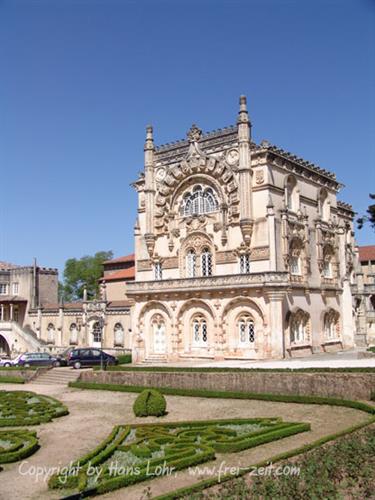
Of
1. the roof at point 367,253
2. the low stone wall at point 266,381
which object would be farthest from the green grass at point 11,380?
the roof at point 367,253

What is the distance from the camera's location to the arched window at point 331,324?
46287 mm

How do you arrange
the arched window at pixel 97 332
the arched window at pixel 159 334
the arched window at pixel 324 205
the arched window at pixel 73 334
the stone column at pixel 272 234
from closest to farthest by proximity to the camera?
the stone column at pixel 272 234 < the arched window at pixel 159 334 < the arched window at pixel 324 205 < the arched window at pixel 97 332 < the arched window at pixel 73 334

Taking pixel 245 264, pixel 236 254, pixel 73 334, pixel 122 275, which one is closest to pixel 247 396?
pixel 245 264

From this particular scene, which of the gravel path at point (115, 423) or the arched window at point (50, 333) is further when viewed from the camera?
the arched window at point (50, 333)

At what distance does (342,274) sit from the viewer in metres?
49.1

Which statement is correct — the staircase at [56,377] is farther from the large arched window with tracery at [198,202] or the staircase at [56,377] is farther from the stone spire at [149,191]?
the large arched window with tracery at [198,202]

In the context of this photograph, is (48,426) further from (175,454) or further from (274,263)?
(274,263)

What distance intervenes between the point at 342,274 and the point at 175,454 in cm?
3608

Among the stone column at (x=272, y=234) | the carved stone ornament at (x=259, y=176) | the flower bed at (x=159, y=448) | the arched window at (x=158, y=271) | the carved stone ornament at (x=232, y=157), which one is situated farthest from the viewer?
the arched window at (x=158, y=271)

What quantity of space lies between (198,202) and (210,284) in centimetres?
704

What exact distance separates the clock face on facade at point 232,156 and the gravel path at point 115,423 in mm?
19654

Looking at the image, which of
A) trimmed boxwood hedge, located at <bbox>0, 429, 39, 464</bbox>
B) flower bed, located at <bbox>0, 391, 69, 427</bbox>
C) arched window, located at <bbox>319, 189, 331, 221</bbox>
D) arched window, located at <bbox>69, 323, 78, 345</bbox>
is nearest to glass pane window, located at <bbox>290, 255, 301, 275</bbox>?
arched window, located at <bbox>319, 189, 331, 221</bbox>

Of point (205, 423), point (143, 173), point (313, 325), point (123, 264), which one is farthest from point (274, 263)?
point (123, 264)

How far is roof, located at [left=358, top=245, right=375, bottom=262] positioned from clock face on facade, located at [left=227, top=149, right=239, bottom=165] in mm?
33569
